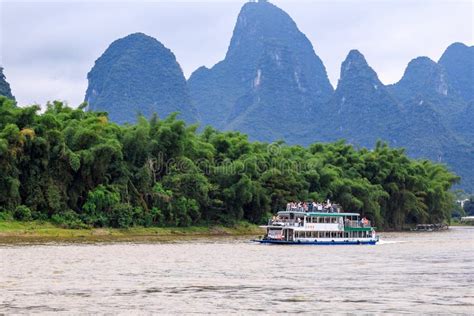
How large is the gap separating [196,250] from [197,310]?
24352 millimetres

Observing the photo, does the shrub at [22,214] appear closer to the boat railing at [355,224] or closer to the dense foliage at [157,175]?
the dense foliage at [157,175]

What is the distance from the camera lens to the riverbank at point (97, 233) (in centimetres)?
5044

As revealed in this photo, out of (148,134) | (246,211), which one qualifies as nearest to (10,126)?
(148,134)

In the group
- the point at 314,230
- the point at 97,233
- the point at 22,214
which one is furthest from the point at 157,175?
the point at 314,230

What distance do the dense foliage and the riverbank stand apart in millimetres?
878

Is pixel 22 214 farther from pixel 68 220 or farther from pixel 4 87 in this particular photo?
pixel 4 87

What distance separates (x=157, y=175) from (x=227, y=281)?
3773 cm

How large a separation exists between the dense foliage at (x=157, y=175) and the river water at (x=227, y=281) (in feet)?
32.8

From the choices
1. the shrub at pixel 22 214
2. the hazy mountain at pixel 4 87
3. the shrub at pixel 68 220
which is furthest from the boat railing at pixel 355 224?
the hazy mountain at pixel 4 87

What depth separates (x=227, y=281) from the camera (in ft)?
93.7

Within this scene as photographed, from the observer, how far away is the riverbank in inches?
1986

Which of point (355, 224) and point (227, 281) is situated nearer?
point (227, 281)

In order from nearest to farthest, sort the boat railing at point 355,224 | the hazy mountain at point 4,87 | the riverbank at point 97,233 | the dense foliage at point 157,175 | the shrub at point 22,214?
1. the riverbank at point 97,233
2. the shrub at point 22,214
3. the dense foliage at point 157,175
4. the boat railing at point 355,224
5. the hazy mountain at point 4,87

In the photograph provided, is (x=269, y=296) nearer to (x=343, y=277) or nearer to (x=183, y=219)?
(x=343, y=277)
